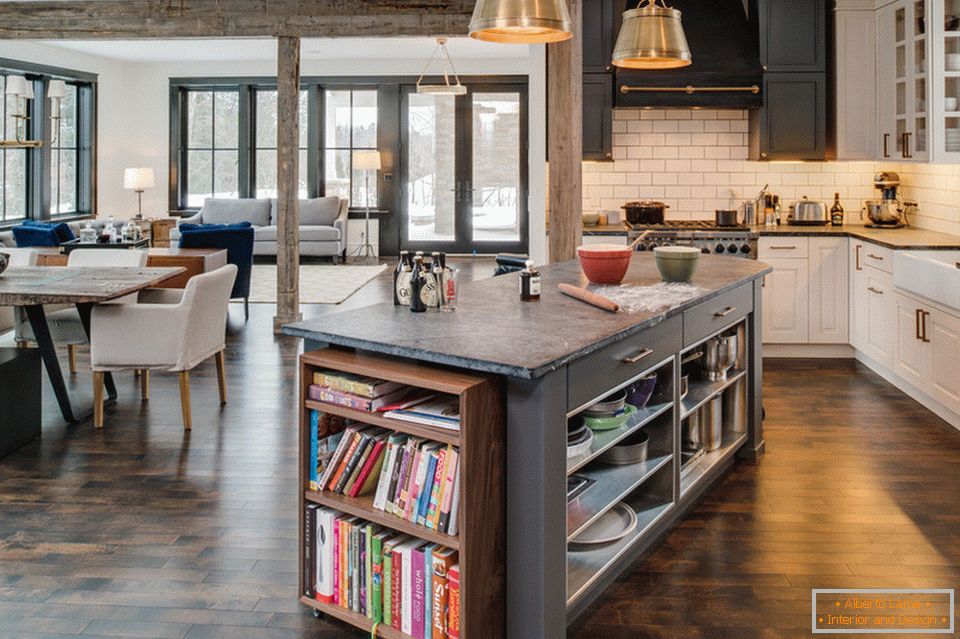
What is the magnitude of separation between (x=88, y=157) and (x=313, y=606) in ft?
41.1

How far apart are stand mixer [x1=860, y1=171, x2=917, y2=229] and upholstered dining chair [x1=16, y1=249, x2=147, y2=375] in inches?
213

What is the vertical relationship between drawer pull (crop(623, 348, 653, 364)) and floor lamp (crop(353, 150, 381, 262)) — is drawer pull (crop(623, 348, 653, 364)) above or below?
below

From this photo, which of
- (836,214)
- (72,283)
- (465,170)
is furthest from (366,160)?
(72,283)

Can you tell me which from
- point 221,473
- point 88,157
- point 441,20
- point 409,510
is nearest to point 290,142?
point 441,20

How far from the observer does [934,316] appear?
5258 millimetres

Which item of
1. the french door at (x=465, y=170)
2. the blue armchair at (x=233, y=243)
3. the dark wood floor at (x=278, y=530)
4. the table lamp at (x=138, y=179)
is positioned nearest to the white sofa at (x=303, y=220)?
the table lamp at (x=138, y=179)

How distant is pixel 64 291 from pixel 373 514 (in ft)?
10.1

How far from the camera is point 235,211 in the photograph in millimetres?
13969

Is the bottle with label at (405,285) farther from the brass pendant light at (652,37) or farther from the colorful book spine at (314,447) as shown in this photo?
the brass pendant light at (652,37)

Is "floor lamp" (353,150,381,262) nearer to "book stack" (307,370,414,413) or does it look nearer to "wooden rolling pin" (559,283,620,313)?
"wooden rolling pin" (559,283,620,313)

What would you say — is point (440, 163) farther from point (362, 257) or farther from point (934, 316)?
point (934, 316)

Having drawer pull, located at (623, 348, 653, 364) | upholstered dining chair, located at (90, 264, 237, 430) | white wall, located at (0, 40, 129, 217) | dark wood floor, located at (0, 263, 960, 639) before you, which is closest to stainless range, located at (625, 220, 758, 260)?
dark wood floor, located at (0, 263, 960, 639)

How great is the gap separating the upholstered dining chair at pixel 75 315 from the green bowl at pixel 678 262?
3.42 meters

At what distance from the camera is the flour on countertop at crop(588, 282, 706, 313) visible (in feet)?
11.1
